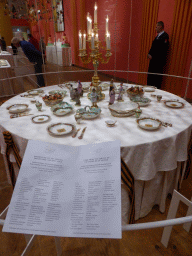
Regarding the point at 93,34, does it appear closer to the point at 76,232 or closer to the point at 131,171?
the point at 131,171

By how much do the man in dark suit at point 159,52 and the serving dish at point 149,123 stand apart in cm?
265

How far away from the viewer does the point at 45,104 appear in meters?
1.68

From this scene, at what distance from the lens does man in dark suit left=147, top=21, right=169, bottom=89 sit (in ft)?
11.1

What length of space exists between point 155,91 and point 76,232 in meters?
1.94

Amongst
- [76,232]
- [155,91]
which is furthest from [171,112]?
[76,232]

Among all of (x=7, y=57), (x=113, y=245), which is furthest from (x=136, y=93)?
(x=7, y=57)

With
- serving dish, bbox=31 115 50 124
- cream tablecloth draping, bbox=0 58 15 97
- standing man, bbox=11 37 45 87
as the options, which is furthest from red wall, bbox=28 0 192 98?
serving dish, bbox=31 115 50 124

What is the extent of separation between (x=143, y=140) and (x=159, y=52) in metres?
2.94

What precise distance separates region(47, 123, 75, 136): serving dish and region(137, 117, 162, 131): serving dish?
0.46 meters

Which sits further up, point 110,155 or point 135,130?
point 110,155

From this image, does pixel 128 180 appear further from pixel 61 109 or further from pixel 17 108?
pixel 17 108

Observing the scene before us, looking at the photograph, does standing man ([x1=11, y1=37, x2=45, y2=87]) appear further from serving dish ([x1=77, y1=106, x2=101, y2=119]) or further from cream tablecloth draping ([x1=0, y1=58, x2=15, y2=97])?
serving dish ([x1=77, y1=106, x2=101, y2=119])

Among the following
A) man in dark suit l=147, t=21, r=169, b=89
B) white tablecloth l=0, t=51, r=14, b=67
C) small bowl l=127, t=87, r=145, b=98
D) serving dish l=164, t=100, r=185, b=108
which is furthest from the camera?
white tablecloth l=0, t=51, r=14, b=67

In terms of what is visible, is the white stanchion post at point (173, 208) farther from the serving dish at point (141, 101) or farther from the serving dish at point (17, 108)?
the serving dish at point (17, 108)
